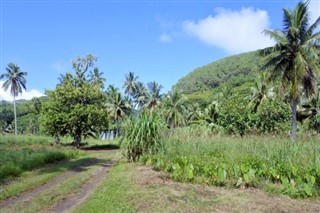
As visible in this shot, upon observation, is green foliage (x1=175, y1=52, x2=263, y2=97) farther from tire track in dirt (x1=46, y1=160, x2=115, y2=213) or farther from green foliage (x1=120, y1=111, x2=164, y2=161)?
tire track in dirt (x1=46, y1=160, x2=115, y2=213)

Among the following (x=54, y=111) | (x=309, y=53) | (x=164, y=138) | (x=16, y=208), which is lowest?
(x=16, y=208)

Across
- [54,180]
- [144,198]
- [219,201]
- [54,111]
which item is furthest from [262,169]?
[54,111]

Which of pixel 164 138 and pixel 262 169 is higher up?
pixel 164 138

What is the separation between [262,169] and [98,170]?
7.68 metres

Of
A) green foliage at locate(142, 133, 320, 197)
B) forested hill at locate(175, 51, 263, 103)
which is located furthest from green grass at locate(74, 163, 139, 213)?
forested hill at locate(175, 51, 263, 103)

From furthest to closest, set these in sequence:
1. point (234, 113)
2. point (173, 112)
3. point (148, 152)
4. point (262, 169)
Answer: point (173, 112) → point (234, 113) → point (148, 152) → point (262, 169)

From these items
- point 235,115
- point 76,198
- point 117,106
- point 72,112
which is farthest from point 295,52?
point 117,106

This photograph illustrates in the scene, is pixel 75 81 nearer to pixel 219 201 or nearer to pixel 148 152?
pixel 148 152

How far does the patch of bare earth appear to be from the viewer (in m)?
6.32

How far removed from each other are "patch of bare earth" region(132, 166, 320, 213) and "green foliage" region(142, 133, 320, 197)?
406mm

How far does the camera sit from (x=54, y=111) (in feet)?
107

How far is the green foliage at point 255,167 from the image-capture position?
798cm

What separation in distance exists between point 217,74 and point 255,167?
118618 mm

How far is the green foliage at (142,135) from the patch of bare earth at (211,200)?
16.2ft
